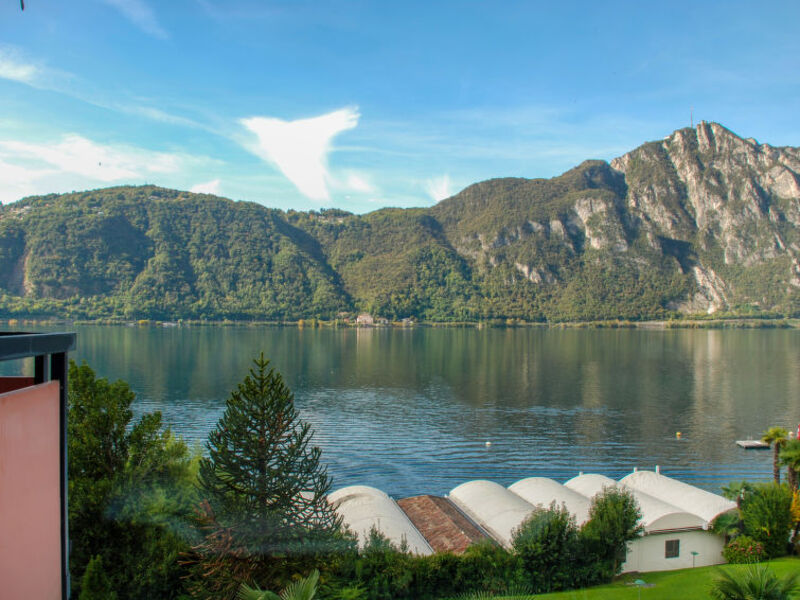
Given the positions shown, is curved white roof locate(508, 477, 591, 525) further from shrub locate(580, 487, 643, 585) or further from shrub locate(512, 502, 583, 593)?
shrub locate(512, 502, 583, 593)

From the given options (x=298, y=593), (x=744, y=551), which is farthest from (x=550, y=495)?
(x=298, y=593)

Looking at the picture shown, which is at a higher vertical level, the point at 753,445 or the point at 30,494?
the point at 30,494

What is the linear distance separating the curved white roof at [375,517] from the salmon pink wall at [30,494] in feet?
38.4

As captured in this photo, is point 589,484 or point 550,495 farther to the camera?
point 589,484

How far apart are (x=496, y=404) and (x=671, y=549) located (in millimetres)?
37042

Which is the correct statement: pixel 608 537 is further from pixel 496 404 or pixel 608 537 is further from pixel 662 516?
pixel 496 404

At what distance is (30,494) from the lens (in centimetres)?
753

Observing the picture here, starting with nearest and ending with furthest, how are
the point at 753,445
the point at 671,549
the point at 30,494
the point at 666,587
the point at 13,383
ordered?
the point at 30,494 < the point at 13,383 < the point at 666,587 < the point at 671,549 < the point at 753,445

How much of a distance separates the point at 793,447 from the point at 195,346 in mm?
105094

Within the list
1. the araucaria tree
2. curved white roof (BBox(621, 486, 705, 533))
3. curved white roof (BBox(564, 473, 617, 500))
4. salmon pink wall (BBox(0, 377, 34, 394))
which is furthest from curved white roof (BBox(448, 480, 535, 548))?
salmon pink wall (BBox(0, 377, 34, 394))

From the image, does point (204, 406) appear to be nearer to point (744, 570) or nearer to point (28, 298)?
point (744, 570)

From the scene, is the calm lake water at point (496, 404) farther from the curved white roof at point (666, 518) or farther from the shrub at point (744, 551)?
the shrub at point (744, 551)

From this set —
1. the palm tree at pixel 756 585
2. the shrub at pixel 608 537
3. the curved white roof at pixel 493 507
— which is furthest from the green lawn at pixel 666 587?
the palm tree at pixel 756 585

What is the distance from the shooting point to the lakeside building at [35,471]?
7.10 metres
